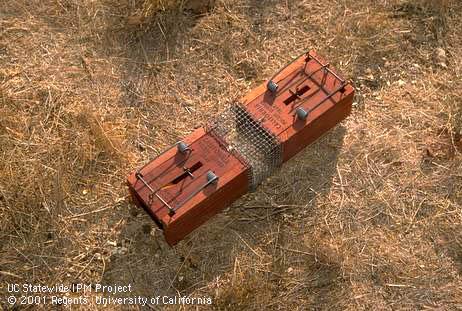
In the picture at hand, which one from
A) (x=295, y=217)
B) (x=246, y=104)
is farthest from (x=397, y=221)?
(x=246, y=104)

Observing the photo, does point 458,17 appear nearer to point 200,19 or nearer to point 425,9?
Answer: point 425,9

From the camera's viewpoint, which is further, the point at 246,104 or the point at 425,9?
the point at 425,9

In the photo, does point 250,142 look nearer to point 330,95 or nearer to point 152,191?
point 330,95

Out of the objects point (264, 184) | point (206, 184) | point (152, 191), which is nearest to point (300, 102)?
point (264, 184)

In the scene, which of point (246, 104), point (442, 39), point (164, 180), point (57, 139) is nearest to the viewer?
point (164, 180)

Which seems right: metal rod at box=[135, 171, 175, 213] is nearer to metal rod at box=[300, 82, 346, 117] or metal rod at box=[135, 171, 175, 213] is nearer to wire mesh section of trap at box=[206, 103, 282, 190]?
wire mesh section of trap at box=[206, 103, 282, 190]

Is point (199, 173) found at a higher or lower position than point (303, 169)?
higher

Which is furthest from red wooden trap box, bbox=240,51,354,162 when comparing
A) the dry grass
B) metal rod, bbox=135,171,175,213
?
metal rod, bbox=135,171,175,213
